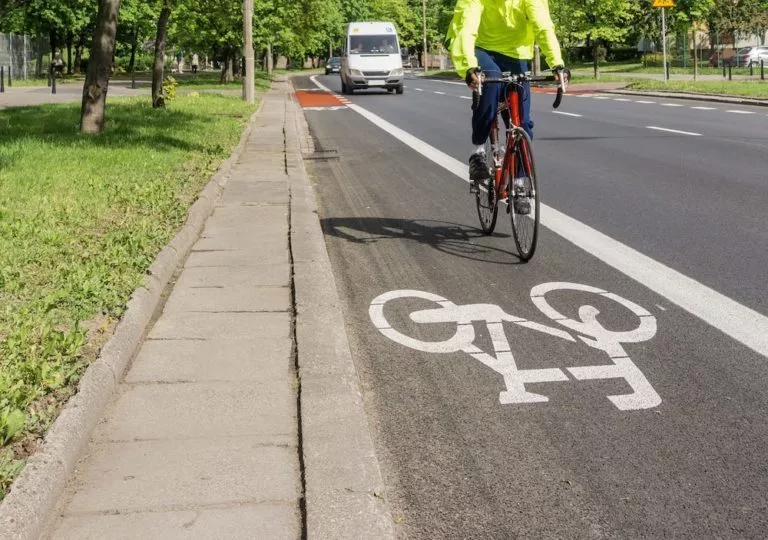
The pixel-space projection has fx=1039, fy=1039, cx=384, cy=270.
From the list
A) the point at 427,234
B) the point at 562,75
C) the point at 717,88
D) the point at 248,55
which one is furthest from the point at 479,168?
the point at 717,88

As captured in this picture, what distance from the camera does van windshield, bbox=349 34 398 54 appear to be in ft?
133

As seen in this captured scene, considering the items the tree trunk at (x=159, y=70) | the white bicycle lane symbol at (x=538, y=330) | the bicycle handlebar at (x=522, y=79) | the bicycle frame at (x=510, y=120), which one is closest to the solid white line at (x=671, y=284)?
the white bicycle lane symbol at (x=538, y=330)

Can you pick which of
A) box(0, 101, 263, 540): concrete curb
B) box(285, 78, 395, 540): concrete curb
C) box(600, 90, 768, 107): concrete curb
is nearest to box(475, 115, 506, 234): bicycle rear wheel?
box(285, 78, 395, 540): concrete curb

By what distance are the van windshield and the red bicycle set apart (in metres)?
33.8

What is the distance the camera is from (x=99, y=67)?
15.6 meters

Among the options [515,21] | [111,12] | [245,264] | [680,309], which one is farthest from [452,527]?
[111,12]

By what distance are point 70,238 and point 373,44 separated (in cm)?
3517

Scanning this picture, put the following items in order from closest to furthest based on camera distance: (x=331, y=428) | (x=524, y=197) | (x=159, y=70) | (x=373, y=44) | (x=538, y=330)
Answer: (x=331, y=428) → (x=538, y=330) → (x=524, y=197) → (x=159, y=70) → (x=373, y=44)

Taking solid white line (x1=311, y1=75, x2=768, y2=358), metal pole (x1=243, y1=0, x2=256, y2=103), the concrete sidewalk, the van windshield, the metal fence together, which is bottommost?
the concrete sidewalk

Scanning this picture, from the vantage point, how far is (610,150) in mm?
14203

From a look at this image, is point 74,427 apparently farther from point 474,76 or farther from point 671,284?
point 474,76

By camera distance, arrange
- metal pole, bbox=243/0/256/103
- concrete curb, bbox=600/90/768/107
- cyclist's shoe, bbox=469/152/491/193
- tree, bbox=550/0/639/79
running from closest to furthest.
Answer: cyclist's shoe, bbox=469/152/491/193, concrete curb, bbox=600/90/768/107, metal pole, bbox=243/0/256/103, tree, bbox=550/0/639/79

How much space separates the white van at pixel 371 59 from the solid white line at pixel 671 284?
30.1 m

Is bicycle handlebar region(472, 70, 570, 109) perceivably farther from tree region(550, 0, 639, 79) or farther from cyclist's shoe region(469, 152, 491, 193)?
Result: tree region(550, 0, 639, 79)
